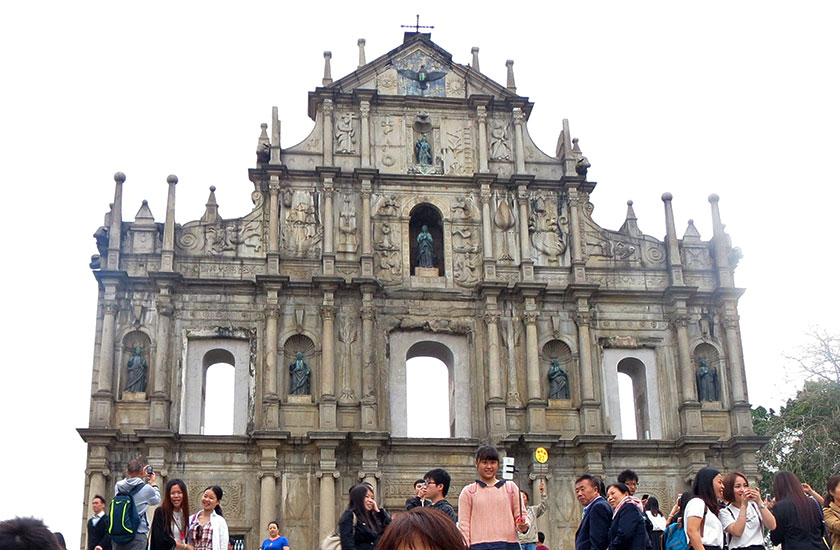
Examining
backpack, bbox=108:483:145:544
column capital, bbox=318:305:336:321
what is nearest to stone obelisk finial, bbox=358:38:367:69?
column capital, bbox=318:305:336:321

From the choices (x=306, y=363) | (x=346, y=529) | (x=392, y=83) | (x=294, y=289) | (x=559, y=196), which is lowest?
(x=346, y=529)

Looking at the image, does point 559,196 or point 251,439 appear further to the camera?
point 559,196

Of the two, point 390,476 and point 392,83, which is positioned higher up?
point 392,83

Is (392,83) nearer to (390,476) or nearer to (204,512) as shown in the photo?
(390,476)

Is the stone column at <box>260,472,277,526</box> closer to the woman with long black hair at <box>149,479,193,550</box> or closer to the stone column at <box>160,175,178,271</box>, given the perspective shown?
the stone column at <box>160,175,178,271</box>

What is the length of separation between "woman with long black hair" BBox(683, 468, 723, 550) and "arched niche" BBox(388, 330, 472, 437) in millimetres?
16364

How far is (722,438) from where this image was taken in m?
26.0

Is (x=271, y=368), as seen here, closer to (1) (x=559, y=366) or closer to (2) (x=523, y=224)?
(1) (x=559, y=366)

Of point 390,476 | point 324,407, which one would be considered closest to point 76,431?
point 324,407

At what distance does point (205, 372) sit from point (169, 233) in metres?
3.45

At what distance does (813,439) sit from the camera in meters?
29.0

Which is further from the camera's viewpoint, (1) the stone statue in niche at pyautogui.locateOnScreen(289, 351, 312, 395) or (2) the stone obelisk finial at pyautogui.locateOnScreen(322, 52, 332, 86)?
(2) the stone obelisk finial at pyautogui.locateOnScreen(322, 52, 332, 86)

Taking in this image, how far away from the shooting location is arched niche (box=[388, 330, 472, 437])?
25859mm

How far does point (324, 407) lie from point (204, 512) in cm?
1413
